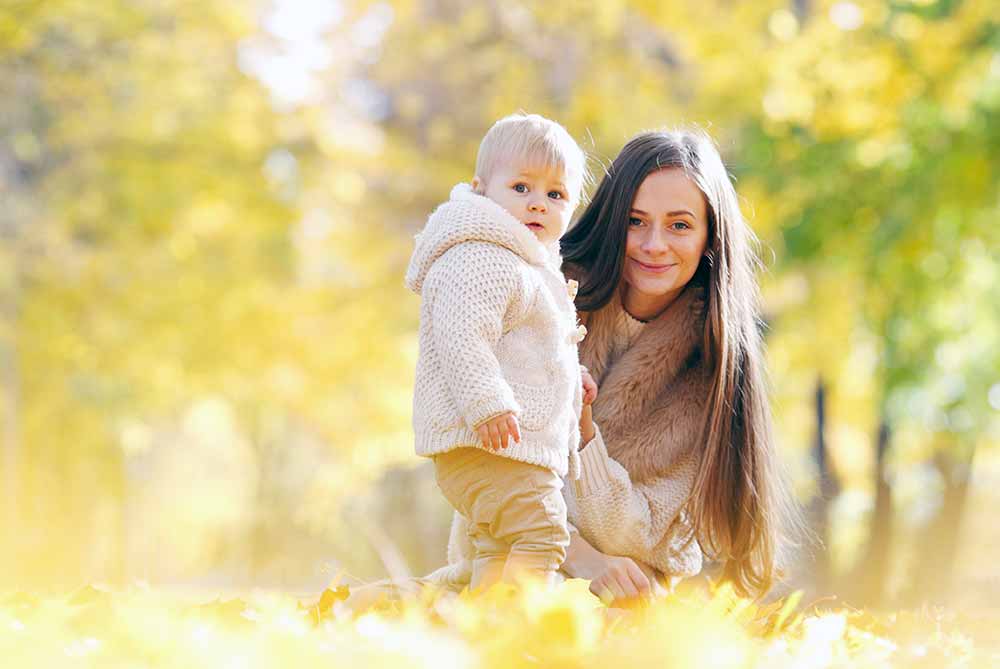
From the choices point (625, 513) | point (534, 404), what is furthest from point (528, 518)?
point (625, 513)

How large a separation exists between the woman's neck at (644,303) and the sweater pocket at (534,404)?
2.85 ft

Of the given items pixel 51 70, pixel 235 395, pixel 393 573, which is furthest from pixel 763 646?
pixel 235 395

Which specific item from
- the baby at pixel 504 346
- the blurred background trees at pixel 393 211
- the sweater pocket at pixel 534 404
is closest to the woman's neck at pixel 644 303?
the baby at pixel 504 346

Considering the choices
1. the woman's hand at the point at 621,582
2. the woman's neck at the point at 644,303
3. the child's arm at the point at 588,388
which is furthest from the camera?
the woman's neck at the point at 644,303

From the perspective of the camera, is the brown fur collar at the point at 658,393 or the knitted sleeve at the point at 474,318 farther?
the brown fur collar at the point at 658,393

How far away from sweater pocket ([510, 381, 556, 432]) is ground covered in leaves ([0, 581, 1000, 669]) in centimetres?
45

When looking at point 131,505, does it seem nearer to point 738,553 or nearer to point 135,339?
point 135,339

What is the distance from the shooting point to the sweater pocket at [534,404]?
282cm

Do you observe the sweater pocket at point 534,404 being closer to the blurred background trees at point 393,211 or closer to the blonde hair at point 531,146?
the blonde hair at point 531,146

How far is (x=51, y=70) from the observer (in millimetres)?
10906

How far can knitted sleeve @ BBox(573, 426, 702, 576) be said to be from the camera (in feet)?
10.9

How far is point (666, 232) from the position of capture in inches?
138

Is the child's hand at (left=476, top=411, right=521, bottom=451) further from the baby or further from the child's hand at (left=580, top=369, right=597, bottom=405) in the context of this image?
the child's hand at (left=580, top=369, right=597, bottom=405)

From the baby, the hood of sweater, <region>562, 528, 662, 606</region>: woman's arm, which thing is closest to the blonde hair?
the baby
